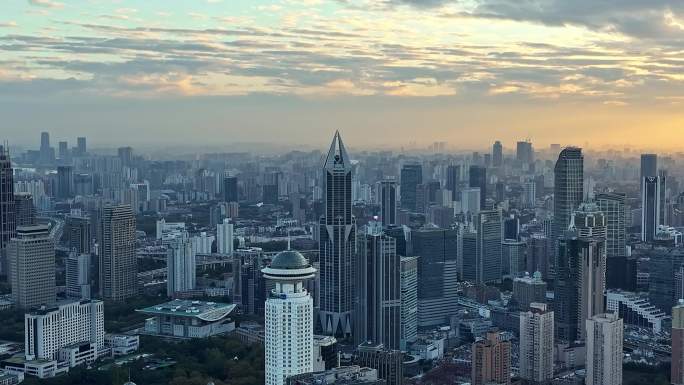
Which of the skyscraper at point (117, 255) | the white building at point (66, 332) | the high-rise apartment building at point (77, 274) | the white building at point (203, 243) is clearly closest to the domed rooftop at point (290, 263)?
the white building at point (66, 332)

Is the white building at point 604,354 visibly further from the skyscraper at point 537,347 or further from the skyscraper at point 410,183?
the skyscraper at point 410,183

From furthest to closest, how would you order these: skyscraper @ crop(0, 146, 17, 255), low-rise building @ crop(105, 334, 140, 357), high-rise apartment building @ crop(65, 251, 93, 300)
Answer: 1. skyscraper @ crop(0, 146, 17, 255)
2. high-rise apartment building @ crop(65, 251, 93, 300)
3. low-rise building @ crop(105, 334, 140, 357)

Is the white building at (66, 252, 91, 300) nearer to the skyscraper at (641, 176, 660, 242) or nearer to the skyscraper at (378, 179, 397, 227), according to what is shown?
the skyscraper at (378, 179, 397, 227)

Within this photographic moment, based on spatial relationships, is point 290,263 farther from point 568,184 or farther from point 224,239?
point 224,239

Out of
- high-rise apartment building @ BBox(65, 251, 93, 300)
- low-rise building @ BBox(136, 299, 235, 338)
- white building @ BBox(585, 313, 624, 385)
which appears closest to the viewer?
white building @ BBox(585, 313, 624, 385)

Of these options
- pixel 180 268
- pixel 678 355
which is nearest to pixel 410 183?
pixel 180 268

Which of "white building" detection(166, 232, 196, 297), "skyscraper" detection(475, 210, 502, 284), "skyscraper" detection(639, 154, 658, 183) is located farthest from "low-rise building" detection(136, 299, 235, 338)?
"skyscraper" detection(639, 154, 658, 183)

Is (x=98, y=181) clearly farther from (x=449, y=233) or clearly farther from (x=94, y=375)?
(x=94, y=375)
